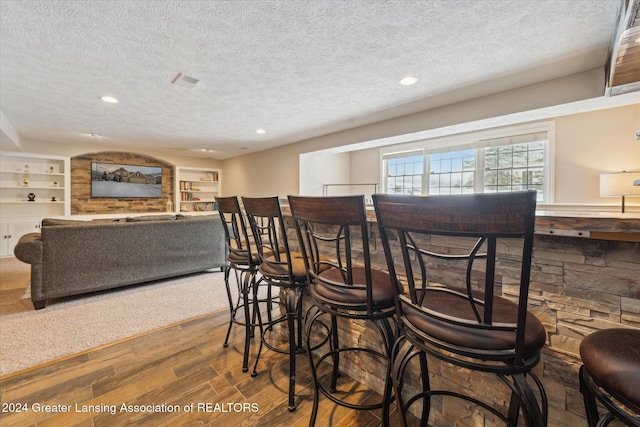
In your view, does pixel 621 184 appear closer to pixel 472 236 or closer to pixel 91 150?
pixel 472 236

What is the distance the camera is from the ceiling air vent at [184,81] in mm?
2652

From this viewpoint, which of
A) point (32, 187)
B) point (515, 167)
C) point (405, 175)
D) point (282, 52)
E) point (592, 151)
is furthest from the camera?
point (405, 175)

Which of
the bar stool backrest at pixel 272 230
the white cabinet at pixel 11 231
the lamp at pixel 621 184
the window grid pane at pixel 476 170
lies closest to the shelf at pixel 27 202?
the white cabinet at pixel 11 231

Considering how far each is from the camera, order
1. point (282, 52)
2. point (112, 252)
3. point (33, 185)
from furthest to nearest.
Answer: point (33, 185), point (112, 252), point (282, 52)

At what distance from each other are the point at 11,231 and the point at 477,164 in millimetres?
9080

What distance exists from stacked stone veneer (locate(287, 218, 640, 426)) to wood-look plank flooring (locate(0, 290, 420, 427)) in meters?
0.66

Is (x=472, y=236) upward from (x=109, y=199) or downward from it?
downward

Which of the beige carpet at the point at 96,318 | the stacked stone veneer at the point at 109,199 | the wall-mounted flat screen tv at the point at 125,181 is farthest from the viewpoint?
the wall-mounted flat screen tv at the point at 125,181

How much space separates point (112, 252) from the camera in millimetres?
3146

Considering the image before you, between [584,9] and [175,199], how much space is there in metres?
7.93

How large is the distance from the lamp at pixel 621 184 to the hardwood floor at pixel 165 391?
3.78 meters

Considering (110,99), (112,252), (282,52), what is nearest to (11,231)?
(112,252)

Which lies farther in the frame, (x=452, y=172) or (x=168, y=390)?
(x=452, y=172)

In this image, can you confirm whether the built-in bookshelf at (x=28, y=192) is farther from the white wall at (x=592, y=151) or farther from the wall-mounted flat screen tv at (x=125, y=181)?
the white wall at (x=592, y=151)
